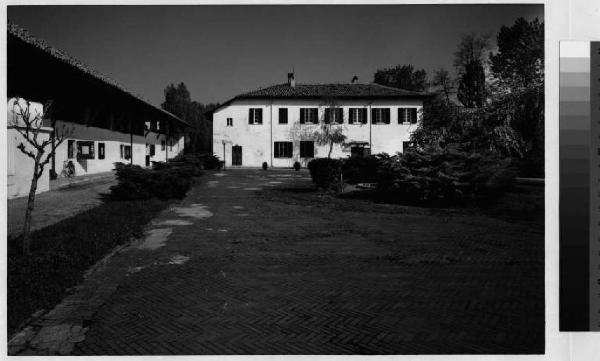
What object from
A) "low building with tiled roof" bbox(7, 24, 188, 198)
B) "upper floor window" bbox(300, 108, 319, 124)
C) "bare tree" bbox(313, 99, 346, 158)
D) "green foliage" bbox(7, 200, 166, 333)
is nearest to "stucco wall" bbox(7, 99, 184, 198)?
"low building with tiled roof" bbox(7, 24, 188, 198)

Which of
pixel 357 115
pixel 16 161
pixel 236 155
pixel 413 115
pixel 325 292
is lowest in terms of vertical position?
pixel 325 292

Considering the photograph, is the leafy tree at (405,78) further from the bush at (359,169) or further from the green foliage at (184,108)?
the bush at (359,169)

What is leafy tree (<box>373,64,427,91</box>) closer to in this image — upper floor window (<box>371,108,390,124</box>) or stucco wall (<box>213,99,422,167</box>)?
upper floor window (<box>371,108,390,124</box>)

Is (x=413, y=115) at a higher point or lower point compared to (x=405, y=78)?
lower

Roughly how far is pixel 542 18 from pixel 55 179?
18.2 meters

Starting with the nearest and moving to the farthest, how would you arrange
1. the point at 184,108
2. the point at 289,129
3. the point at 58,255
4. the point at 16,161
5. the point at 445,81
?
the point at 58,255 → the point at 16,161 → the point at 445,81 → the point at 289,129 → the point at 184,108

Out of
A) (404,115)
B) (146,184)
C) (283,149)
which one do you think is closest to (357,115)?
(404,115)

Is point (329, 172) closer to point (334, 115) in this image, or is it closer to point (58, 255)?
point (58, 255)

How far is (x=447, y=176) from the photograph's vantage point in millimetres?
12188

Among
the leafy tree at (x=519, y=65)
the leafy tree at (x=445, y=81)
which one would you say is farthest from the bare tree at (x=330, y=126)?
the leafy tree at (x=519, y=65)

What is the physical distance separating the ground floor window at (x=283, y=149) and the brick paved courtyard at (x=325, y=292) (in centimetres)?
2644

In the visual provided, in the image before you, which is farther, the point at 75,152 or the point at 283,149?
the point at 283,149

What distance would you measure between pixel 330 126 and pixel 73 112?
20.9 metres

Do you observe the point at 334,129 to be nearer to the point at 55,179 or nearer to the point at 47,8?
the point at 55,179
